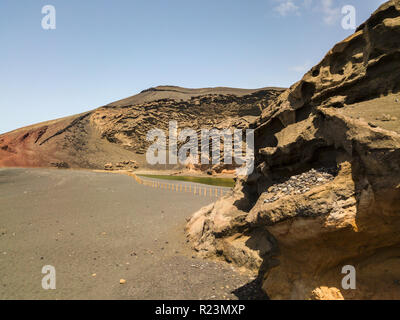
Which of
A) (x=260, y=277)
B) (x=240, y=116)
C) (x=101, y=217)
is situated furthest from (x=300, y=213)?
(x=240, y=116)

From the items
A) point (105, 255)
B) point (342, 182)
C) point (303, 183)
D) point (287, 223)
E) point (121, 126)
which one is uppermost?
point (121, 126)

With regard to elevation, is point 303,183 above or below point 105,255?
above

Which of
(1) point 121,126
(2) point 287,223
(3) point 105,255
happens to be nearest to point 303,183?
(2) point 287,223

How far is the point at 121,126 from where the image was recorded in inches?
2640

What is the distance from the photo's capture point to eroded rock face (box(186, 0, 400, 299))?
515cm

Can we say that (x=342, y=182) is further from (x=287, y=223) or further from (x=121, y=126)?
(x=121, y=126)

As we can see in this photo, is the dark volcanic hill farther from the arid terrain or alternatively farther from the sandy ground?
the arid terrain

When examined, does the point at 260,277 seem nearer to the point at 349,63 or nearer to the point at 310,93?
the point at 310,93

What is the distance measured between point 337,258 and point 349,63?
20.1 ft

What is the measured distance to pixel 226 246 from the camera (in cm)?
1062

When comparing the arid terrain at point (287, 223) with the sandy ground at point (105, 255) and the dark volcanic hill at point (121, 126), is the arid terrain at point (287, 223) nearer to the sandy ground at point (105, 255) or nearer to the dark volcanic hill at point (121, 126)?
the sandy ground at point (105, 255)

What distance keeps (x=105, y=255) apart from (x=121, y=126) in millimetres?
60080

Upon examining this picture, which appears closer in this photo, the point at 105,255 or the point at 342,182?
the point at 342,182

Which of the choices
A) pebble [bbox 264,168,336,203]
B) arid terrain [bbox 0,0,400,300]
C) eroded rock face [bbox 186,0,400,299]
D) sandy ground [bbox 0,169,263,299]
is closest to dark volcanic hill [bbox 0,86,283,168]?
sandy ground [bbox 0,169,263,299]
